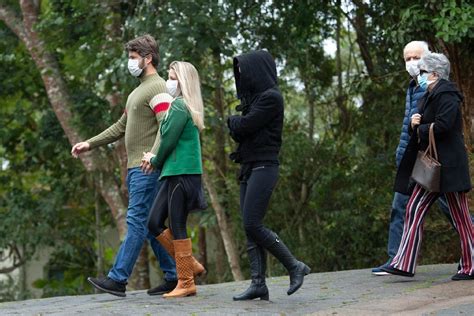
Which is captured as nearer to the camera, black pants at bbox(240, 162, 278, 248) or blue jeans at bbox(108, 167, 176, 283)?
black pants at bbox(240, 162, 278, 248)

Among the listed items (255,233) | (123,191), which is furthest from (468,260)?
(123,191)

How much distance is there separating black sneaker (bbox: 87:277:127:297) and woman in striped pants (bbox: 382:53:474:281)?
235 cm

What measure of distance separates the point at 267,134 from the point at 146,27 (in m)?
8.00

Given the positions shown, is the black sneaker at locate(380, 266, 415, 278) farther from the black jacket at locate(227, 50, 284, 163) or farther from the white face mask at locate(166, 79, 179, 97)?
the white face mask at locate(166, 79, 179, 97)

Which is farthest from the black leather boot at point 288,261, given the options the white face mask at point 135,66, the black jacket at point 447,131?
the white face mask at point 135,66

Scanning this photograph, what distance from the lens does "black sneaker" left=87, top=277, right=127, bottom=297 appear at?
860 cm

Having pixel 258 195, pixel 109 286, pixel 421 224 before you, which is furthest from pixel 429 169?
pixel 109 286

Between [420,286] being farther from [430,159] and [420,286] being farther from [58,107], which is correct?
[58,107]

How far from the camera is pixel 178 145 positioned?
8.55 m

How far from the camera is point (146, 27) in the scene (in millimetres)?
15758

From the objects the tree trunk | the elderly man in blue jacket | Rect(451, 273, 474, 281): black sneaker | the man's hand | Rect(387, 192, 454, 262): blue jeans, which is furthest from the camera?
the tree trunk

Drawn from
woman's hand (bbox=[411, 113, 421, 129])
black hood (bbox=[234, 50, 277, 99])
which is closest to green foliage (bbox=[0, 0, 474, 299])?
woman's hand (bbox=[411, 113, 421, 129])

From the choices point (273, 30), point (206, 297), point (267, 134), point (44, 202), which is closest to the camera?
point (267, 134)

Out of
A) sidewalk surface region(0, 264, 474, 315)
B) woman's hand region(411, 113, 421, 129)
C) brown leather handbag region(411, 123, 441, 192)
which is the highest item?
woman's hand region(411, 113, 421, 129)
